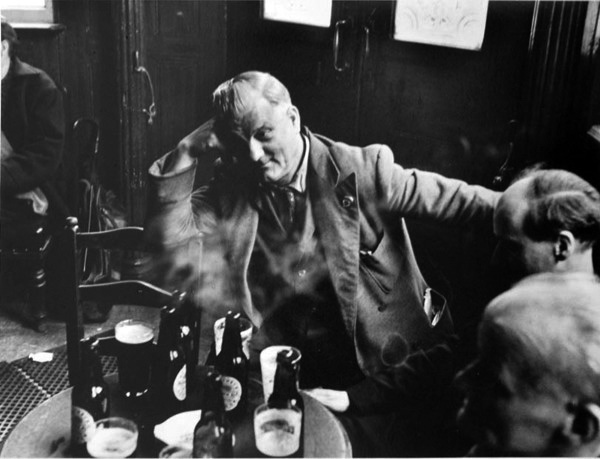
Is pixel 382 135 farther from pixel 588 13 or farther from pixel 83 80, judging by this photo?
pixel 83 80

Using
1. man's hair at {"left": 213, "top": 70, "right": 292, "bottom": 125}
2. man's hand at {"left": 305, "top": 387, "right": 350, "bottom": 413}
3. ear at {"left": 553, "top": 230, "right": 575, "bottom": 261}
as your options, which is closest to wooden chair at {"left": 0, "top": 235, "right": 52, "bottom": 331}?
man's hair at {"left": 213, "top": 70, "right": 292, "bottom": 125}

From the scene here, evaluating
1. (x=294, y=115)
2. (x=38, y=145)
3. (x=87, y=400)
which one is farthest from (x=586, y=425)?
(x=38, y=145)

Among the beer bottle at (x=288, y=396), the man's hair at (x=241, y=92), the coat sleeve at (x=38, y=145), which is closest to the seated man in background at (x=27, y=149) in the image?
the coat sleeve at (x=38, y=145)

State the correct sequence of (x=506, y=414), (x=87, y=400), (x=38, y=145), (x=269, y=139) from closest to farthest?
(x=87, y=400)
(x=506, y=414)
(x=269, y=139)
(x=38, y=145)

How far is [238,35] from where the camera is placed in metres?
2.05

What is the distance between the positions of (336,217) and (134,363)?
27.8 inches

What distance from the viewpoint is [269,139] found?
2.03 metres

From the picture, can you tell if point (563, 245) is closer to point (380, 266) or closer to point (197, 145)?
point (380, 266)

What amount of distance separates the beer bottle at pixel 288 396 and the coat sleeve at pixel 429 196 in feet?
1.74

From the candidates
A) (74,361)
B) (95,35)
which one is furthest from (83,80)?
(74,361)

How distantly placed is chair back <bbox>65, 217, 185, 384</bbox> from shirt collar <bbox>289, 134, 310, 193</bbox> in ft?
1.55

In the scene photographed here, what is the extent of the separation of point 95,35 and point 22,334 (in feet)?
3.88

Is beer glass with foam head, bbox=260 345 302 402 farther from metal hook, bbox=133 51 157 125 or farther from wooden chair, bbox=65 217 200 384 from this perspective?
metal hook, bbox=133 51 157 125

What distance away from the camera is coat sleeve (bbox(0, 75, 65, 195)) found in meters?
2.21
